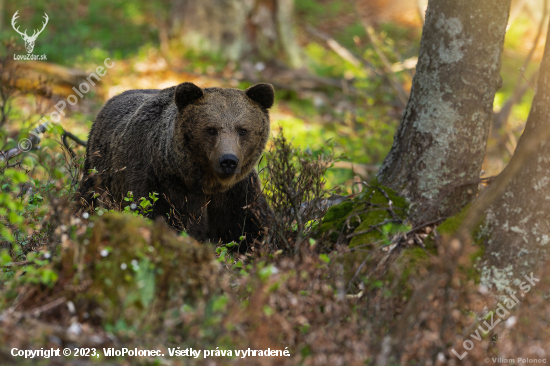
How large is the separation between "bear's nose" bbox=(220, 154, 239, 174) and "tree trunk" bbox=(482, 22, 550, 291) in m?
2.24

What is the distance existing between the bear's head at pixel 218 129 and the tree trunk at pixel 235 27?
8863mm

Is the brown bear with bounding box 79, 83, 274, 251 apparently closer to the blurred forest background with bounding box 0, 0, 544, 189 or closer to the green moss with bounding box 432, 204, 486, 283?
the green moss with bounding box 432, 204, 486, 283

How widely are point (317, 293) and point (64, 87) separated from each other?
1119 centimetres

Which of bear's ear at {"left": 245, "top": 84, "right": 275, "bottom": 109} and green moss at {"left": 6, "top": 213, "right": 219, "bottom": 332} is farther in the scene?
bear's ear at {"left": 245, "top": 84, "right": 275, "bottom": 109}

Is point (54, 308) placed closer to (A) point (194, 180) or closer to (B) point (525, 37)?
(A) point (194, 180)

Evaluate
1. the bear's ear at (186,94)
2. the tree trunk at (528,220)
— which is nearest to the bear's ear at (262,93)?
the bear's ear at (186,94)

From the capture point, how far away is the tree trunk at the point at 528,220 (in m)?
3.24

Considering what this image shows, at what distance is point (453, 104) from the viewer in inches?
146

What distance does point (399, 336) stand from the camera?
2.38m

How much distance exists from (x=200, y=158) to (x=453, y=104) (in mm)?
2349

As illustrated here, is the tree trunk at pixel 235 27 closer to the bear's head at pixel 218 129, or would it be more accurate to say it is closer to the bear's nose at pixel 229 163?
the bear's head at pixel 218 129

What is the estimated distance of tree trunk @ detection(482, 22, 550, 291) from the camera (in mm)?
3236

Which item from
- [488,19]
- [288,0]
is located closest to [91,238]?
[488,19]

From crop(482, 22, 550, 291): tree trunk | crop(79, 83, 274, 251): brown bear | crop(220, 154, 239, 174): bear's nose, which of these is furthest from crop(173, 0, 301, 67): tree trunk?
crop(482, 22, 550, 291): tree trunk
